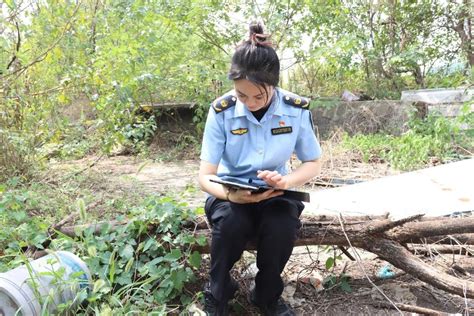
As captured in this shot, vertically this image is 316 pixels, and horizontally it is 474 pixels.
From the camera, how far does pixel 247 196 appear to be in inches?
69.3

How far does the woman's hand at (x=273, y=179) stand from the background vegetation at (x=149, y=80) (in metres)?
0.55

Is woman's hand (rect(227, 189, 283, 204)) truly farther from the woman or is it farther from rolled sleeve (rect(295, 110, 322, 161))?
rolled sleeve (rect(295, 110, 322, 161))

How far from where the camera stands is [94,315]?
176cm

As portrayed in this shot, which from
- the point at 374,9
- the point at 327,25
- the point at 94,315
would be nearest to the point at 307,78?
the point at 327,25

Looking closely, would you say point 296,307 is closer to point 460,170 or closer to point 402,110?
point 460,170

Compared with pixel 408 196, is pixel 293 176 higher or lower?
higher

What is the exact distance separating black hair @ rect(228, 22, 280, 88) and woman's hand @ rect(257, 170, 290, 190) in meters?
0.36

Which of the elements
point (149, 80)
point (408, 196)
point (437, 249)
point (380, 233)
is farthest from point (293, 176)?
point (149, 80)

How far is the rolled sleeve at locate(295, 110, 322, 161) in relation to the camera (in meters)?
2.04

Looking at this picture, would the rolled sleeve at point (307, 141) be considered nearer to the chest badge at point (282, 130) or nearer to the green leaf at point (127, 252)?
the chest badge at point (282, 130)

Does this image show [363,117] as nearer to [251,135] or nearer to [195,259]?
[251,135]

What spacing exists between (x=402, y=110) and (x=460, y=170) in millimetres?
2543

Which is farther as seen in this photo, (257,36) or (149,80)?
(149,80)

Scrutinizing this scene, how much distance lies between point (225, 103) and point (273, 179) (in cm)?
47
